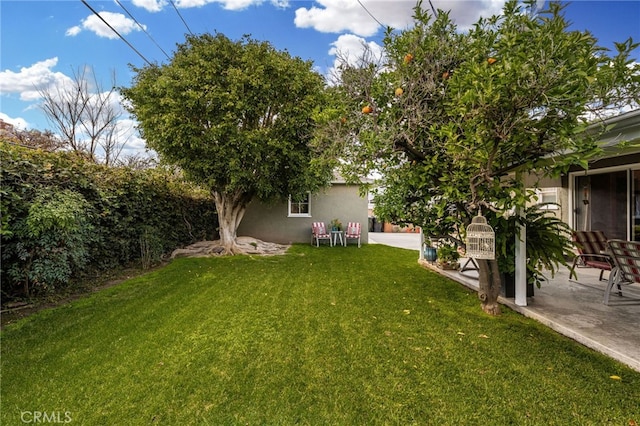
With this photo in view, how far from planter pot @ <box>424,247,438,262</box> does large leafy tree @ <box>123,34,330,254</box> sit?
140 inches

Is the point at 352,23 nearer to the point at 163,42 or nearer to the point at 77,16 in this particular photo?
the point at 163,42

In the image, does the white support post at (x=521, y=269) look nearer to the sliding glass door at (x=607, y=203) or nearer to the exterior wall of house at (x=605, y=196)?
the exterior wall of house at (x=605, y=196)

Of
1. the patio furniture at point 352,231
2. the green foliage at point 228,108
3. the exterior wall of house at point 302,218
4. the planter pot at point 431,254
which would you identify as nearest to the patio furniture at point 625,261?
the planter pot at point 431,254

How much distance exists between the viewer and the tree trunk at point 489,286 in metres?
3.94

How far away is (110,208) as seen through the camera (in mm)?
5727

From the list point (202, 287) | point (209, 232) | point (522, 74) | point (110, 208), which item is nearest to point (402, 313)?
point (522, 74)

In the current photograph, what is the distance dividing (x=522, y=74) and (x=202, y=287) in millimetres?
5342

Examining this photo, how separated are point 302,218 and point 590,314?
9407 millimetres

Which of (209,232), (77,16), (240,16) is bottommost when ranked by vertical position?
(209,232)

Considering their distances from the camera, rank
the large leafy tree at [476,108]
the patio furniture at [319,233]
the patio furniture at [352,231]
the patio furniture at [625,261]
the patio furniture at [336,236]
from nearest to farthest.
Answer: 1. the large leafy tree at [476,108]
2. the patio furniture at [625,261]
3. the patio furniture at [319,233]
4. the patio furniture at [352,231]
5. the patio furniture at [336,236]

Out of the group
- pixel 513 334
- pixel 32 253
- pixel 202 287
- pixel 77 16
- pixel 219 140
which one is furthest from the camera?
pixel 219 140

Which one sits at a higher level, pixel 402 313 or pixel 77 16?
pixel 77 16

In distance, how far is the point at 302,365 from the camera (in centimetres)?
274

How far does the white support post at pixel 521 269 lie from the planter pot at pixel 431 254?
281 cm
